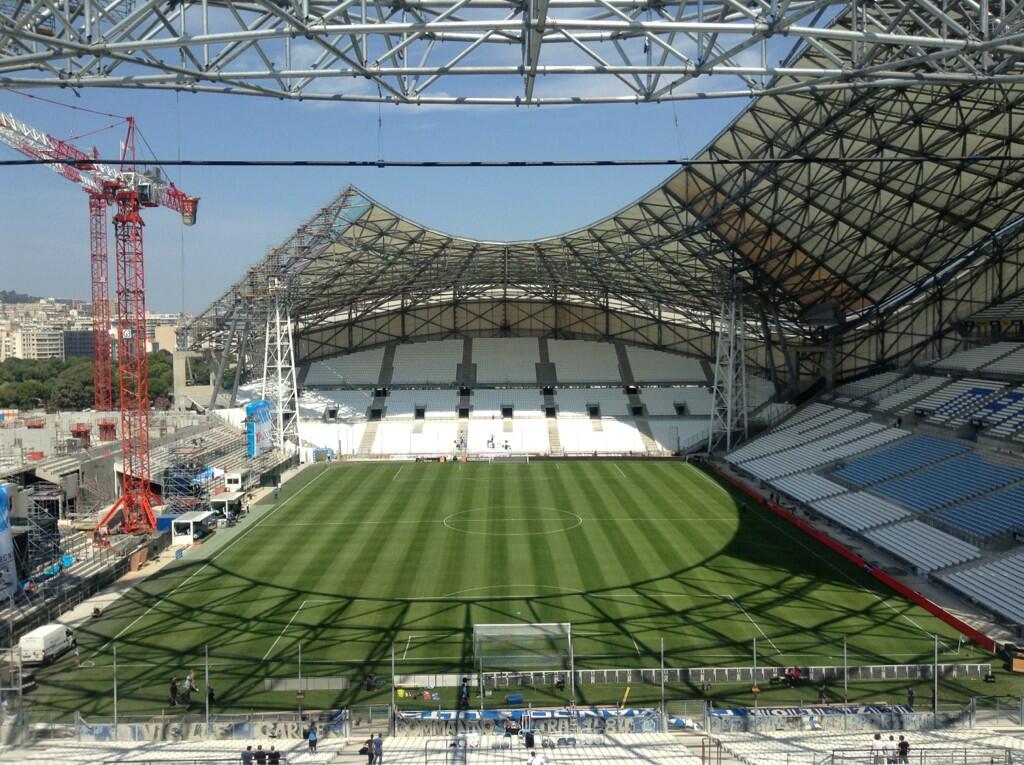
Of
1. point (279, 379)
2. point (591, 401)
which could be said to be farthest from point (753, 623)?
point (591, 401)

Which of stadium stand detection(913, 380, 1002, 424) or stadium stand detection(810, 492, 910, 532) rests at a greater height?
stadium stand detection(913, 380, 1002, 424)

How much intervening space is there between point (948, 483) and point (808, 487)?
7691mm

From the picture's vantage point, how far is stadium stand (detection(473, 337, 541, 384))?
236 feet

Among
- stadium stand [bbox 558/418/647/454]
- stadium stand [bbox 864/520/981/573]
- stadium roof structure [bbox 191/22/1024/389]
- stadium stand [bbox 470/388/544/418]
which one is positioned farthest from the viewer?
stadium stand [bbox 470/388/544/418]

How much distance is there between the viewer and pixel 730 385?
5697cm

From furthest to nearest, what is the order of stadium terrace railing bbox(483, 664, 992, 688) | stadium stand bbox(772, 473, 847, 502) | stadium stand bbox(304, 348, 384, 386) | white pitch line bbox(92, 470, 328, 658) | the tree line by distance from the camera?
the tree line < stadium stand bbox(304, 348, 384, 386) < stadium stand bbox(772, 473, 847, 502) < white pitch line bbox(92, 470, 328, 658) < stadium terrace railing bbox(483, 664, 992, 688)

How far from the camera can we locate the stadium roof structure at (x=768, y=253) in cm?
3344

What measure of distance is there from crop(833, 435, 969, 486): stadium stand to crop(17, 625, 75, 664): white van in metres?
31.3

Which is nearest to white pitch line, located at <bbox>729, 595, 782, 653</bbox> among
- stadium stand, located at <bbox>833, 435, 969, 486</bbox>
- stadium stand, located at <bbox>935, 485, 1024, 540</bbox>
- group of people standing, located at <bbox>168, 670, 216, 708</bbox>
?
stadium stand, located at <bbox>935, 485, 1024, 540</bbox>

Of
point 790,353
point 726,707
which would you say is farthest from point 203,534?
point 790,353

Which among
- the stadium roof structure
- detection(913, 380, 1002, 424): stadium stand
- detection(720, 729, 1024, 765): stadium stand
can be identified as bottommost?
detection(720, 729, 1024, 765): stadium stand

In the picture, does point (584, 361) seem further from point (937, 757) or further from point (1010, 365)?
point (937, 757)

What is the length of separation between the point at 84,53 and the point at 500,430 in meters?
51.4

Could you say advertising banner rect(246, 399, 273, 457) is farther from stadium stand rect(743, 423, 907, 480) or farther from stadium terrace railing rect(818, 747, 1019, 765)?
stadium terrace railing rect(818, 747, 1019, 765)
